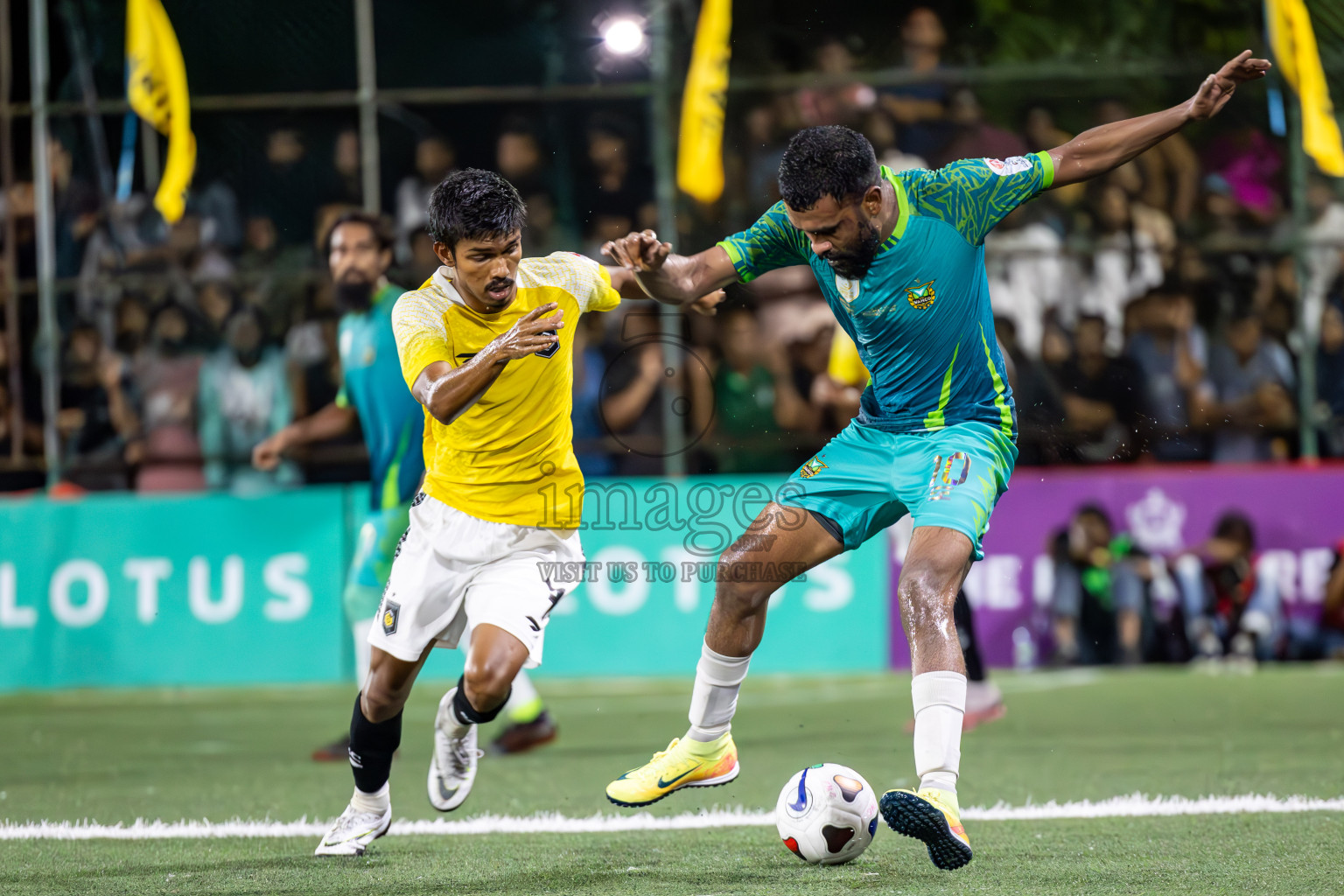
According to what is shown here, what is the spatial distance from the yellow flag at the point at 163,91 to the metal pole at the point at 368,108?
1.01 m

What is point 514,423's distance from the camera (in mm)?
A: 4840

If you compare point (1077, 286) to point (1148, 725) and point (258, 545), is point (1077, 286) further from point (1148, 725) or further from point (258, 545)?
point (258, 545)

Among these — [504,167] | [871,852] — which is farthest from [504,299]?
[504,167]

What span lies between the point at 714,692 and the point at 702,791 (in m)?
1.39

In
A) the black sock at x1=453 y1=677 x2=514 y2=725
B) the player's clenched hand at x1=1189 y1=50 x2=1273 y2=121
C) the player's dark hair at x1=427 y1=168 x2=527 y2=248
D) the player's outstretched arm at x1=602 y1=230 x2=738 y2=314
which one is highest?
the player's clenched hand at x1=1189 y1=50 x2=1273 y2=121

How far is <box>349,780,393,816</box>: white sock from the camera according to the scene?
482 centimetres

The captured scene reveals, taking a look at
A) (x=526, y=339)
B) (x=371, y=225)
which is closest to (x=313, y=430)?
(x=371, y=225)

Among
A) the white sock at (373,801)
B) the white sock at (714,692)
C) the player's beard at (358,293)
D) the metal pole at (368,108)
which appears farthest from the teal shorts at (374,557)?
the metal pole at (368,108)

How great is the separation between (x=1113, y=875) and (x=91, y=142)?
26.2 feet

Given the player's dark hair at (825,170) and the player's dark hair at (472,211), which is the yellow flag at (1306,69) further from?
the player's dark hair at (472,211)

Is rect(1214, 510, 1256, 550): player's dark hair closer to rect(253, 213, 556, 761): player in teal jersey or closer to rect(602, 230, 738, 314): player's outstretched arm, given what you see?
rect(253, 213, 556, 761): player in teal jersey

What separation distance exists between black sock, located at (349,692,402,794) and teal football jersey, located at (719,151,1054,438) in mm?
1700

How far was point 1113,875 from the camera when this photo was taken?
420 cm

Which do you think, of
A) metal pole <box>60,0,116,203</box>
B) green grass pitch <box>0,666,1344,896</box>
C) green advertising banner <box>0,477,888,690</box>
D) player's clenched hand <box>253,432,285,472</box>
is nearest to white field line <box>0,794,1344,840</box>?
green grass pitch <box>0,666,1344,896</box>
